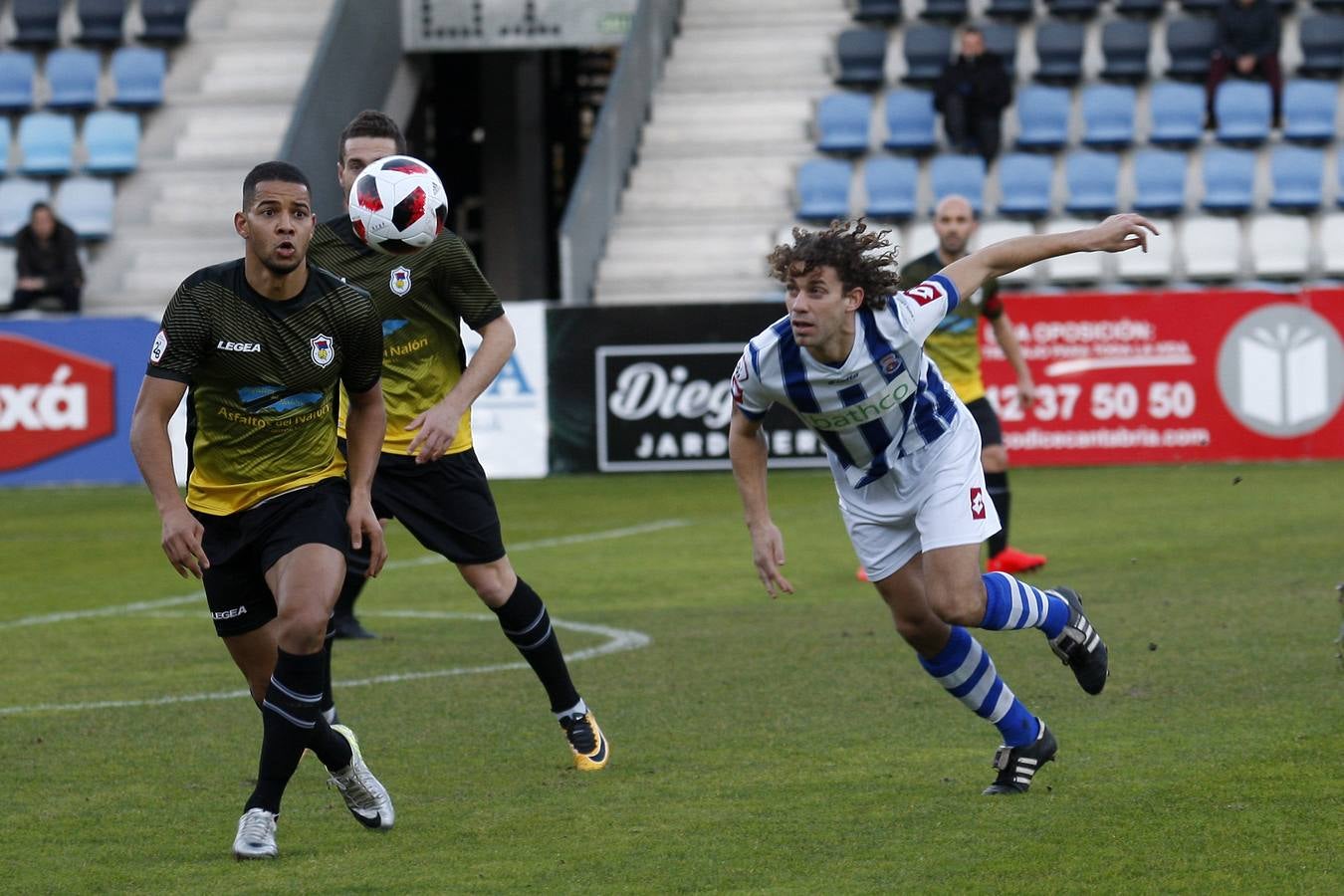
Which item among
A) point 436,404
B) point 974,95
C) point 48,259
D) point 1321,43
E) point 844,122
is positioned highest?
point 1321,43

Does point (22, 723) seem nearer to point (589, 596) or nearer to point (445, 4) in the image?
point (589, 596)

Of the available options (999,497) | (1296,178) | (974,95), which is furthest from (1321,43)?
(999,497)

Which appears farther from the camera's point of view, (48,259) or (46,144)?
(46,144)

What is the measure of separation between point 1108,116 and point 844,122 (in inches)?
116

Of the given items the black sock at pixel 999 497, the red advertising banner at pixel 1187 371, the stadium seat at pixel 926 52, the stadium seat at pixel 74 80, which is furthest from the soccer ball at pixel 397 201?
the stadium seat at pixel 74 80

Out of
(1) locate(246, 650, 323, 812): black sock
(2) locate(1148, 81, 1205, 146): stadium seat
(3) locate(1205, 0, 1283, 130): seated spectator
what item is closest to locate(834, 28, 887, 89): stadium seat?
(2) locate(1148, 81, 1205, 146): stadium seat

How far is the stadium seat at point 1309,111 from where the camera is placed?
875 inches

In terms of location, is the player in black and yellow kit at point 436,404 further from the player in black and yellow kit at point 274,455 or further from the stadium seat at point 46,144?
the stadium seat at point 46,144

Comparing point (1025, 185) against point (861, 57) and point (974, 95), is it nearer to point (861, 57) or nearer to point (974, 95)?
point (974, 95)

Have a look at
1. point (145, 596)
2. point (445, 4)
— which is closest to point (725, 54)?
point (445, 4)

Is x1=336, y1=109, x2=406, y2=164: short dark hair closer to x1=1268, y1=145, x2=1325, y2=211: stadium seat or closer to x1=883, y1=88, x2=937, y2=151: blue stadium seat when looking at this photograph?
x1=1268, y1=145, x2=1325, y2=211: stadium seat

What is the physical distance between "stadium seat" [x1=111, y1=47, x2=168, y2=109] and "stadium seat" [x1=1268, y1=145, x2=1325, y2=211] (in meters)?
13.0

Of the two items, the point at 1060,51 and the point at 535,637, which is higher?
the point at 1060,51

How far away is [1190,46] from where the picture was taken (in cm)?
2297
